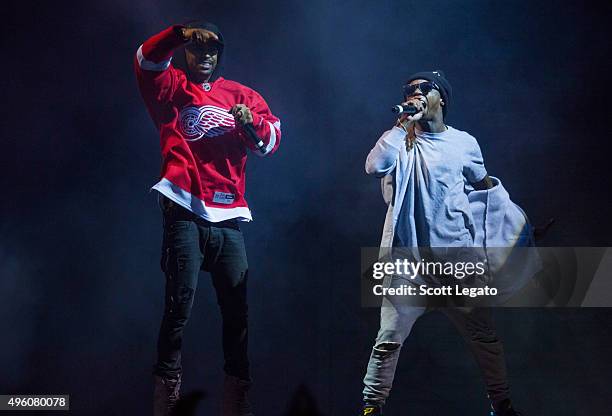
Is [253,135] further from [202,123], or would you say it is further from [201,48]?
[201,48]

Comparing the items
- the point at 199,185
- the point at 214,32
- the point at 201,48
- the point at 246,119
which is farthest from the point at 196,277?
the point at 214,32

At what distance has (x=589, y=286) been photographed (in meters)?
3.65

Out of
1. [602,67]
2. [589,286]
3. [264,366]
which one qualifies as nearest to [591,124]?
[602,67]

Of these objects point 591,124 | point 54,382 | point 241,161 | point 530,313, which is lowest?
point 54,382

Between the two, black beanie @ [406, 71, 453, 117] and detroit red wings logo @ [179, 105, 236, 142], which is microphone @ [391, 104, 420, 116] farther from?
detroit red wings logo @ [179, 105, 236, 142]

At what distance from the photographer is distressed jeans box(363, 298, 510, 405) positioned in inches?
135

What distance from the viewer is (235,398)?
3.48 meters

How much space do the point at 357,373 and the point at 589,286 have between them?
131cm

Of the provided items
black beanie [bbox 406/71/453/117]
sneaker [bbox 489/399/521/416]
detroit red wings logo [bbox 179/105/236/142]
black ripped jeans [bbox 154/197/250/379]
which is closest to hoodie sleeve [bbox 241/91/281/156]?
detroit red wings logo [bbox 179/105/236/142]

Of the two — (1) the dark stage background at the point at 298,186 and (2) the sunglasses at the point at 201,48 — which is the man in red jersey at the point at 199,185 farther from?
(1) the dark stage background at the point at 298,186

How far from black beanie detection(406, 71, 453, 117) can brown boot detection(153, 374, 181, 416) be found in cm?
Answer: 199

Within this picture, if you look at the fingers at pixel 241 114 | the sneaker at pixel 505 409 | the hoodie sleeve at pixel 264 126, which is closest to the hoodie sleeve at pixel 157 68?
the fingers at pixel 241 114

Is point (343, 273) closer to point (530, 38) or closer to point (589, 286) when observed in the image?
point (589, 286)

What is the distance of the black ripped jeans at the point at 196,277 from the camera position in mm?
3410
